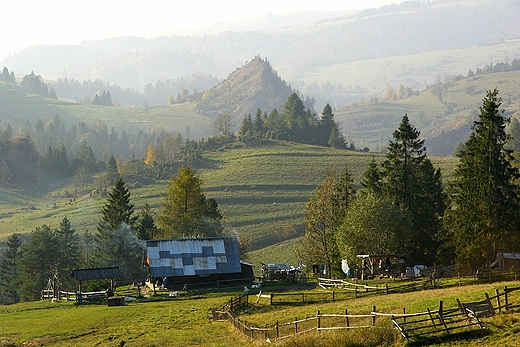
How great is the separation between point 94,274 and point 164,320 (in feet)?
48.6

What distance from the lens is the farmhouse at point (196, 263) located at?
212 ft

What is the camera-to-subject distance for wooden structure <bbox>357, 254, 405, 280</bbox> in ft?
197

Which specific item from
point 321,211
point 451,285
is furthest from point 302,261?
point 451,285

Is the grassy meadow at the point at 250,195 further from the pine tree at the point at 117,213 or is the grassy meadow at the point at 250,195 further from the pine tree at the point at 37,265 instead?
the pine tree at the point at 37,265

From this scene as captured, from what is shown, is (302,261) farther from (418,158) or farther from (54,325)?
(54,325)

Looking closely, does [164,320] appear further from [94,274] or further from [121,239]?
[121,239]

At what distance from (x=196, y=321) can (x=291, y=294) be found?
9.24 m

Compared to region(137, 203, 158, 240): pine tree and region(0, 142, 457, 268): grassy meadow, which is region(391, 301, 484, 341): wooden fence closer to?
region(137, 203, 158, 240): pine tree

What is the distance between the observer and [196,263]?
2603 inches

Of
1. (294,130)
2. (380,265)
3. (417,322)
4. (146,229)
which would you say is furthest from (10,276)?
(294,130)

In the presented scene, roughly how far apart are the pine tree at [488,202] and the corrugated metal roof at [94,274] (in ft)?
98.9

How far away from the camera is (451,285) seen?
150 feet

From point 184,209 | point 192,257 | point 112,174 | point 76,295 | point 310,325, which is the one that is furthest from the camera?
point 112,174

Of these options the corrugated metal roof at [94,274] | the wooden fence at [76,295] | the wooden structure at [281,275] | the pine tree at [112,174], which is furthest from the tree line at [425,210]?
the pine tree at [112,174]
